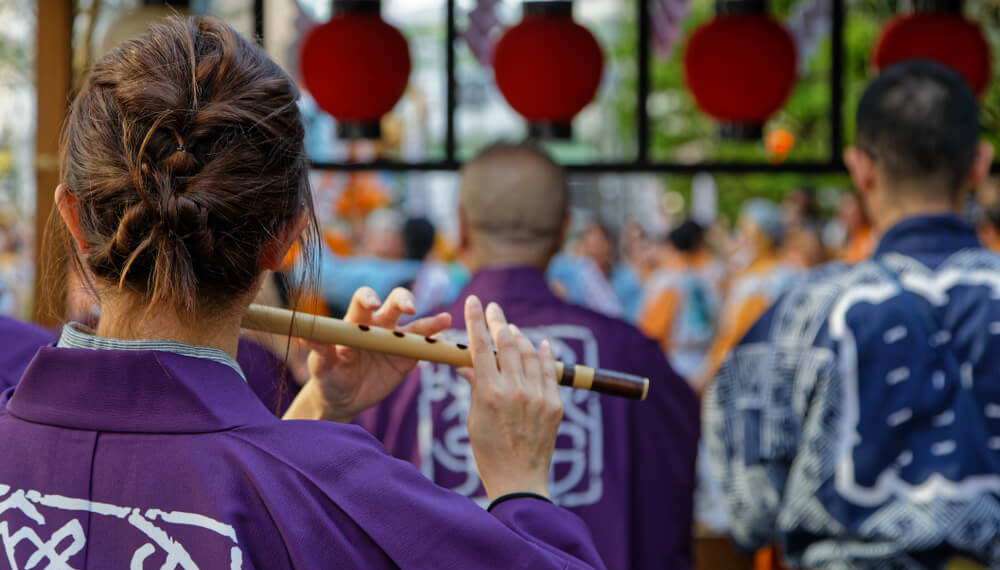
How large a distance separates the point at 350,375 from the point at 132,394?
1.68ft

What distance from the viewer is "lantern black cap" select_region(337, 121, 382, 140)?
3.25 metres

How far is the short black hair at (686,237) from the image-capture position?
696 centimetres

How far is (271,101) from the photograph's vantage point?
1088mm

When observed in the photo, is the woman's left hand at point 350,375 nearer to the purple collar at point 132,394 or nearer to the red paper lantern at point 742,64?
the purple collar at point 132,394

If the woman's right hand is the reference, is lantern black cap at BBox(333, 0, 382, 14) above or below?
above

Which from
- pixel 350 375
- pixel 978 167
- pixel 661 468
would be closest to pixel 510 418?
pixel 350 375

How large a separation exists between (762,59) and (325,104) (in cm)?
132

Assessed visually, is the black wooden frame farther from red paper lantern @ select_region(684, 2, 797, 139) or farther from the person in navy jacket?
the person in navy jacket

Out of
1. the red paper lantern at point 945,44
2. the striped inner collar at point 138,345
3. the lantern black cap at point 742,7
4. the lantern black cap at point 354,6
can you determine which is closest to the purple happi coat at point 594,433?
the lantern black cap at point 354,6

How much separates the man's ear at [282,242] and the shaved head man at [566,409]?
1.22 m

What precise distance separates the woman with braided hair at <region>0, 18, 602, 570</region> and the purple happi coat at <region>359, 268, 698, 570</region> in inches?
49.7

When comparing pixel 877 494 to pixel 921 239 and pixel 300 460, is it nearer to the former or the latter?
pixel 921 239

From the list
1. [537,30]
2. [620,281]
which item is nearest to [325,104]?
[537,30]

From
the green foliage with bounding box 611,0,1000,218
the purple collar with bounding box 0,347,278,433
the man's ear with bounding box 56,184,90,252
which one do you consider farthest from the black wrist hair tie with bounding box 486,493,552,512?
the green foliage with bounding box 611,0,1000,218
